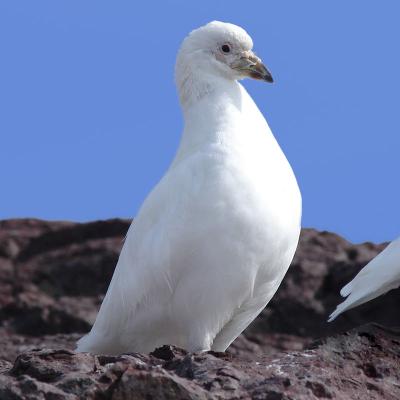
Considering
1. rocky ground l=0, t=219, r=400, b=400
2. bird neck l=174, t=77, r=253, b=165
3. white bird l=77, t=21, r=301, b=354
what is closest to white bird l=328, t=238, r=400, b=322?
rocky ground l=0, t=219, r=400, b=400

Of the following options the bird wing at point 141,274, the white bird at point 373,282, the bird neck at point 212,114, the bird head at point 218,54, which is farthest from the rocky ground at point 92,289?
the bird head at point 218,54

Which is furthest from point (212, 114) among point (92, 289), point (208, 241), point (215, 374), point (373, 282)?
point (92, 289)

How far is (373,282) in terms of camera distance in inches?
376

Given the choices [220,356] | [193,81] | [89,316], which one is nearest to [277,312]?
[89,316]

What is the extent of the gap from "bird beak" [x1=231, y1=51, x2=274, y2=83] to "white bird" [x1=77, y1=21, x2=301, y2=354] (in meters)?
0.33

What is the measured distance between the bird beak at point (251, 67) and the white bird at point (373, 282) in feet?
5.35

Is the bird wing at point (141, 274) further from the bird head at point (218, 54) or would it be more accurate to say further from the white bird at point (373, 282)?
the white bird at point (373, 282)

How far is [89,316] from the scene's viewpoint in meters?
15.7

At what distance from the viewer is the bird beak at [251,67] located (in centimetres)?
981

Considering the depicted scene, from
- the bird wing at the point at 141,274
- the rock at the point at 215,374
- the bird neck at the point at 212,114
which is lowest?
the rock at the point at 215,374

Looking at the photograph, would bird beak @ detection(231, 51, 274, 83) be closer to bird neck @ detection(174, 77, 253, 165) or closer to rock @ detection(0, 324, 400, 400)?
bird neck @ detection(174, 77, 253, 165)

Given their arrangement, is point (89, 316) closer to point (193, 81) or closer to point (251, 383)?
point (193, 81)

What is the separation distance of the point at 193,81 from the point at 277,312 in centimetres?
695

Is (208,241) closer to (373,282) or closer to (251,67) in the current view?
(373,282)
